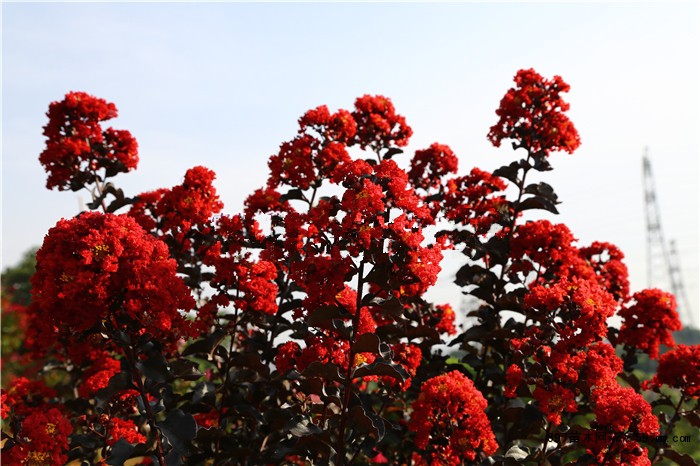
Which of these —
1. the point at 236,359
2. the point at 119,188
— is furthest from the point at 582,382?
the point at 119,188

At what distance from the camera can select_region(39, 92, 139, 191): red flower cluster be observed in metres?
5.64

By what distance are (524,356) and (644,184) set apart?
45.3 meters

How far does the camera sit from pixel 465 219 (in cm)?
552

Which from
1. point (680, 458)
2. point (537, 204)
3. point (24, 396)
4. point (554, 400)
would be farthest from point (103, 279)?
point (680, 458)

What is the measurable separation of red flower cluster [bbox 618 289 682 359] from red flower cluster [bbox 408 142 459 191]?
2017mm

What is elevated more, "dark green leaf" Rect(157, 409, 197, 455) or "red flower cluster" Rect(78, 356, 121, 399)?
"red flower cluster" Rect(78, 356, 121, 399)

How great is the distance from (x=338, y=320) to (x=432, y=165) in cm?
282

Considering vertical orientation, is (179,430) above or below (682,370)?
below

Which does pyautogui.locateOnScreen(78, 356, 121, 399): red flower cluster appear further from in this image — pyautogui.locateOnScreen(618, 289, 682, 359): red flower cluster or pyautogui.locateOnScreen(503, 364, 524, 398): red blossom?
pyautogui.locateOnScreen(618, 289, 682, 359): red flower cluster

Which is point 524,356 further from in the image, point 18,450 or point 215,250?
point 18,450

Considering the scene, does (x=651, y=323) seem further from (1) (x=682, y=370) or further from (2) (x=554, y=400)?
(2) (x=554, y=400)

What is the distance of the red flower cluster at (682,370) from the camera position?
191 inches

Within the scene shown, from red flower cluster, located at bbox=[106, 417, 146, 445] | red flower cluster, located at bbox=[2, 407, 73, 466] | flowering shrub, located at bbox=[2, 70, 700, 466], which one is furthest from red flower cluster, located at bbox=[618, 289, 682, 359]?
red flower cluster, located at bbox=[2, 407, 73, 466]

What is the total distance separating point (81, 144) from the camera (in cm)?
562
